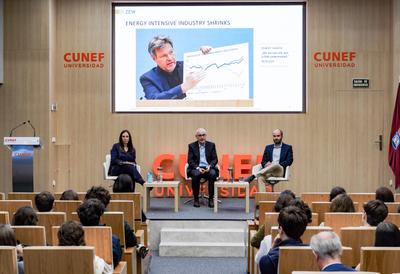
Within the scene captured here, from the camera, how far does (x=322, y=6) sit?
36.0 ft

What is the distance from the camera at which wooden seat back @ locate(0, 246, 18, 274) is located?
130 inches

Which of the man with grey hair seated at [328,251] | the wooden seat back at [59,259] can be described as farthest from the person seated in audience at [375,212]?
the wooden seat back at [59,259]

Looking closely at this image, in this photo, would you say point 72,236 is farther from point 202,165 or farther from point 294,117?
point 294,117

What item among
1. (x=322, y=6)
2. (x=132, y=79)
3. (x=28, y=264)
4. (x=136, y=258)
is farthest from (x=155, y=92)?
(x=28, y=264)

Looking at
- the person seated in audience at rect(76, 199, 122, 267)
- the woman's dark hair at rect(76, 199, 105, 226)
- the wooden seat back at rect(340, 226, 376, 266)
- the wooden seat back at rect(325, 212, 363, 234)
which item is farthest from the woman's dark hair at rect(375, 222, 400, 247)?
the woman's dark hair at rect(76, 199, 105, 226)

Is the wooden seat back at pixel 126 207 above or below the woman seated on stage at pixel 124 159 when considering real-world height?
below

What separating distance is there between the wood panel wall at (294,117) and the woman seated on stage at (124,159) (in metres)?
1.61

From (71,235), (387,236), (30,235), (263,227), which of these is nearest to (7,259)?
(71,235)

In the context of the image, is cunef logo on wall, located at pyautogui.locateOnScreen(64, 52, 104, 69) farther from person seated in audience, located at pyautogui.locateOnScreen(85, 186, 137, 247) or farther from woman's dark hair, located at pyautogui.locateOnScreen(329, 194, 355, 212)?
woman's dark hair, located at pyautogui.locateOnScreen(329, 194, 355, 212)

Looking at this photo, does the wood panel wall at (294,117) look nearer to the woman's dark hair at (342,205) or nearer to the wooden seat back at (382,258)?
the woman's dark hair at (342,205)

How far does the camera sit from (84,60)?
11.1 m

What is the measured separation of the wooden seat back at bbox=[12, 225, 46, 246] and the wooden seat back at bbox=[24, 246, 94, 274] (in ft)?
2.38

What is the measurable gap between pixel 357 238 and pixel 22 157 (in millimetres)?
6296

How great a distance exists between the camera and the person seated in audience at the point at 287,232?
3.66 metres
